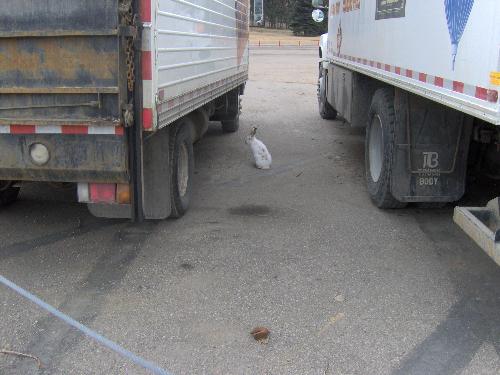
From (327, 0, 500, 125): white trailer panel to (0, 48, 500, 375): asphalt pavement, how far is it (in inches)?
55.9

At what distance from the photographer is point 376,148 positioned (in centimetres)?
675

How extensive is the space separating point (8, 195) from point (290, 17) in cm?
7238

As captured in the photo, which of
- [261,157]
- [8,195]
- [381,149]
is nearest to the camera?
[8,195]

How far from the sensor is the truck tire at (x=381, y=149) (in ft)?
19.3

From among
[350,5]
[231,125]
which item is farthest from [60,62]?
[231,125]

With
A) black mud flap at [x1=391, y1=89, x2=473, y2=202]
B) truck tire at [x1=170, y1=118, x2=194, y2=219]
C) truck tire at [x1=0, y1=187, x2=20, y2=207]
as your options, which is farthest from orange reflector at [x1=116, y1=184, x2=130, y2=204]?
black mud flap at [x1=391, y1=89, x2=473, y2=202]

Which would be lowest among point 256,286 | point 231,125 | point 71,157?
point 256,286

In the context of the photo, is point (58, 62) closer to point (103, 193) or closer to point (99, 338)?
point (103, 193)

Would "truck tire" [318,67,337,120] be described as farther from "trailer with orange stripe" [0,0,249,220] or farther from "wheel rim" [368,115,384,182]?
"trailer with orange stripe" [0,0,249,220]

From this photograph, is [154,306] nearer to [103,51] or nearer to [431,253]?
[103,51]

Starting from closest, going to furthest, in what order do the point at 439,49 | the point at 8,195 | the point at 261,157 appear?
the point at 439,49
the point at 8,195
the point at 261,157

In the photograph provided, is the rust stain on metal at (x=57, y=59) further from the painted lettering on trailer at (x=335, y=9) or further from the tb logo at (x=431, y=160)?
the painted lettering on trailer at (x=335, y=9)

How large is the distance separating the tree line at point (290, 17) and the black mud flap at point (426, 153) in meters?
57.1

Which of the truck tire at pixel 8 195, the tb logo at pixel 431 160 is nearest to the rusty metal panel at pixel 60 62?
the truck tire at pixel 8 195
